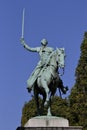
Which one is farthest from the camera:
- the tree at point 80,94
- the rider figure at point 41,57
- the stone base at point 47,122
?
the tree at point 80,94

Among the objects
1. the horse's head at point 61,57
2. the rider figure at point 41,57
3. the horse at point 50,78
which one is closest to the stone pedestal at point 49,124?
the horse at point 50,78

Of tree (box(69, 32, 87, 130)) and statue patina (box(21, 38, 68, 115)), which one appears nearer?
statue patina (box(21, 38, 68, 115))

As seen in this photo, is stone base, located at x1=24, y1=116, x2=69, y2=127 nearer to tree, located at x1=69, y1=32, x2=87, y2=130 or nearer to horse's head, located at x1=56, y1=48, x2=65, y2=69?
horse's head, located at x1=56, y1=48, x2=65, y2=69

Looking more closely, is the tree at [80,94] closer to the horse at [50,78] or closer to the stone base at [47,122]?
the horse at [50,78]

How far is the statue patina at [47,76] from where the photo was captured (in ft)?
73.2

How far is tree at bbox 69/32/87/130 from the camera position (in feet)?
164

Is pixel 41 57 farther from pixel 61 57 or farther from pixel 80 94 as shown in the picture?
pixel 80 94

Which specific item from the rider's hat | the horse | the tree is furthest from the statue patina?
the tree

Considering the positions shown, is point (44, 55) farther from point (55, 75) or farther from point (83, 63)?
point (83, 63)

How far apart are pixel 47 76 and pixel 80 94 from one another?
29.1 meters

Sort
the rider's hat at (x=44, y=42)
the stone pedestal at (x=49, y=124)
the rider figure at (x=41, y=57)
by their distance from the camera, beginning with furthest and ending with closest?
the rider's hat at (x=44, y=42) < the rider figure at (x=41, y=57) < the stone pedestal at (x=49, y=124)

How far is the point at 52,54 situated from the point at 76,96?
29184mm

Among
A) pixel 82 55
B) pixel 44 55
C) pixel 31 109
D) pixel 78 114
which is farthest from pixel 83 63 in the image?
pixel 44 55

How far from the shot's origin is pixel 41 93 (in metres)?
22.8
